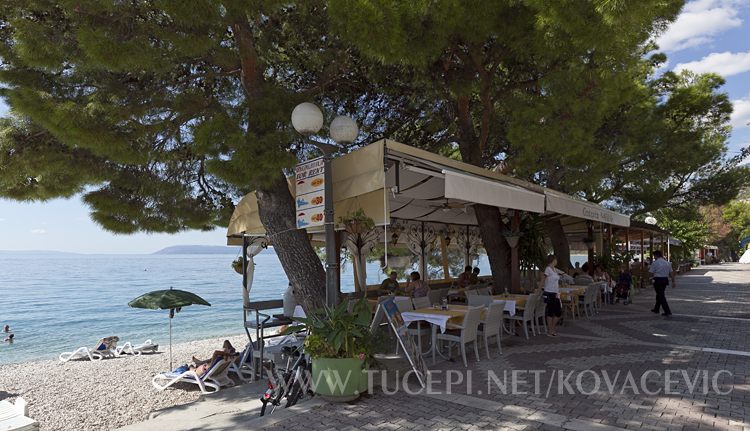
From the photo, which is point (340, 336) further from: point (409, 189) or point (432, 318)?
point (409, 189)

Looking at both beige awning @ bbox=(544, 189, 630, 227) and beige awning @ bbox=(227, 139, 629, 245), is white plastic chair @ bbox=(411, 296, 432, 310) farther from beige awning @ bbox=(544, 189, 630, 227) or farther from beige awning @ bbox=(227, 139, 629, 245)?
beige awning @ bbox=(544, 189, 630, 227)

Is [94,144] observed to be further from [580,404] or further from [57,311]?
A: [57,311]

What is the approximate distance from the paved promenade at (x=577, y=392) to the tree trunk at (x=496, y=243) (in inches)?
80.8

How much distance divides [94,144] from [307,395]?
335cm

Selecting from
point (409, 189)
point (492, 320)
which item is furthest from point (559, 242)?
point (492, 320)

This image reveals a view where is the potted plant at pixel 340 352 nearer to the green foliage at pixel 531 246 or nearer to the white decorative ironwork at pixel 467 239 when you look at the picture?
the green foliage at pixel 531 246

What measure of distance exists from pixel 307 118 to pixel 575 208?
573cm

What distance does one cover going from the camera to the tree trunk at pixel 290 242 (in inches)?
242

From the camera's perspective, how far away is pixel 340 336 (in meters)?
4.27

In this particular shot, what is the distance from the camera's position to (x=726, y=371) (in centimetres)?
523

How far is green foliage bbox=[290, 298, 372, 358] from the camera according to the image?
14.1 feet

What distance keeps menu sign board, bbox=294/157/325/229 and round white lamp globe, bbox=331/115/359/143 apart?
35cm

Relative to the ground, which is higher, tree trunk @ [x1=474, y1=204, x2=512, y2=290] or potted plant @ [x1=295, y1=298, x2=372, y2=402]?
tree trunk @ [x1=474, y1=204, x2=512, y2=290]

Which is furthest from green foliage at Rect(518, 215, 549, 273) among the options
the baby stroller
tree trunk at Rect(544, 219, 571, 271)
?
Result: tree trunk at Rect(544, 219, 571, 271)
